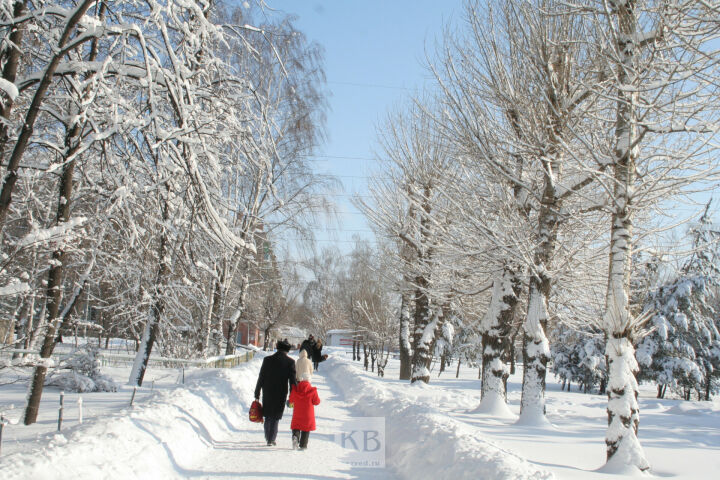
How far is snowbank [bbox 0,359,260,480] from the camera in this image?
4.55 m

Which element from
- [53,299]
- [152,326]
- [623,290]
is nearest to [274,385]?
[53,299]

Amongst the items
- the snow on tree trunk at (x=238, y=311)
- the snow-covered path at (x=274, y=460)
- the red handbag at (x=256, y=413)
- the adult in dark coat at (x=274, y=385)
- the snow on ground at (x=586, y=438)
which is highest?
the snow on tree trunk at (x=238, y=311)

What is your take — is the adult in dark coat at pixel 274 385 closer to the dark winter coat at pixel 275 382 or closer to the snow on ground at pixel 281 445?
the dark winter coat at pixel 275 382

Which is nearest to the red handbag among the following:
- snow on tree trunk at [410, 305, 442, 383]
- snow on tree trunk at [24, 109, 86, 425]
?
snow on tree trunk at [24, 109, 86, 425]

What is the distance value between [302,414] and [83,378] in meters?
7.05

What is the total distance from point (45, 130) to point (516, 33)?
9.07 m

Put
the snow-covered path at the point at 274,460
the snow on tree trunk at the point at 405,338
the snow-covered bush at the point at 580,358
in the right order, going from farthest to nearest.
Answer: the snow-covered bush at the point at 580,358
the snow on tree trunk at the point at 405,338
the snow-covered path at the point at 274,460

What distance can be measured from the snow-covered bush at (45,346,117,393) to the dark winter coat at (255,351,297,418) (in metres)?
5.54

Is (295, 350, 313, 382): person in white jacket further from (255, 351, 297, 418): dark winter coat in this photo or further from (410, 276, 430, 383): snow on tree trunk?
(410, 276, 430, 383): snow on tree trunk

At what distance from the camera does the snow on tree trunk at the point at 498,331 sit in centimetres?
1258

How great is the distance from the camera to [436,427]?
22.9 feet

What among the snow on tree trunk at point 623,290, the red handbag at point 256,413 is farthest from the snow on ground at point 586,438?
the red handbag at point 256,413

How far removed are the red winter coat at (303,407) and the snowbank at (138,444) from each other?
1220mm

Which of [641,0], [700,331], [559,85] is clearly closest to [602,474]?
[641,0]
